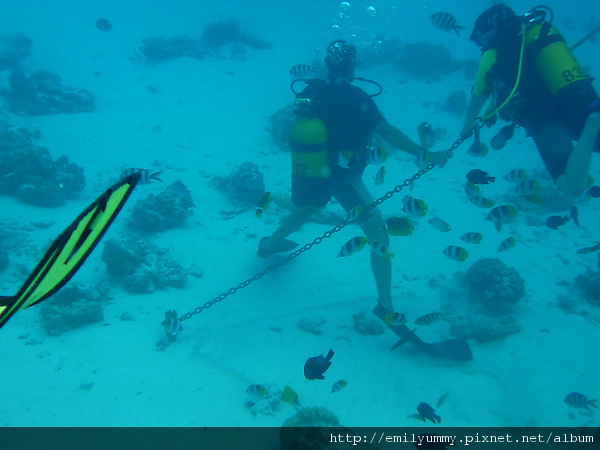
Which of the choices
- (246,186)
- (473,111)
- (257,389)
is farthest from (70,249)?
(246,186)

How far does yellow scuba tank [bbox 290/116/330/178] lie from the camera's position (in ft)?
19.0

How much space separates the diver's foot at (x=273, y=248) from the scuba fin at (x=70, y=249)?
7003 millimetres

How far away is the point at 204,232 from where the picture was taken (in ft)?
28.5

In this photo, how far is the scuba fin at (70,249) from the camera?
0.51 metres

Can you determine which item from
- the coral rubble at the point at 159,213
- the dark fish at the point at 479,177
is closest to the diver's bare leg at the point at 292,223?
the coral rubble at the point at 159,213

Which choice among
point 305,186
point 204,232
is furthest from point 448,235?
point 204,232

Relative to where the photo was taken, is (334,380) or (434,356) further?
(434,356)

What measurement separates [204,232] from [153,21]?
2908cm

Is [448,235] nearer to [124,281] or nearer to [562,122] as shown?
[562,122]

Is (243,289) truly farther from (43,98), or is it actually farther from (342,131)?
(43,98)

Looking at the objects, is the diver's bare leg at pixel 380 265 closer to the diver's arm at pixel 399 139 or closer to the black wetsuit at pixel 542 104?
the diver's arm at pixel 399 139

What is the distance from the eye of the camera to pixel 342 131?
19.3ft

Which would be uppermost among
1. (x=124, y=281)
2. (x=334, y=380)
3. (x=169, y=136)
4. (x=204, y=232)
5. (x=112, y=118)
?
(x=112, y=118)

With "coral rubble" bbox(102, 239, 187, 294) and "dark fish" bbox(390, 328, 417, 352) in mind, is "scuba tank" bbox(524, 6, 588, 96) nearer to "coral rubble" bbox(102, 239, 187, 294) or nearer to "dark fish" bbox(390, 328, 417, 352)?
"dark fish" bbox(390, 328, 417, 352)
